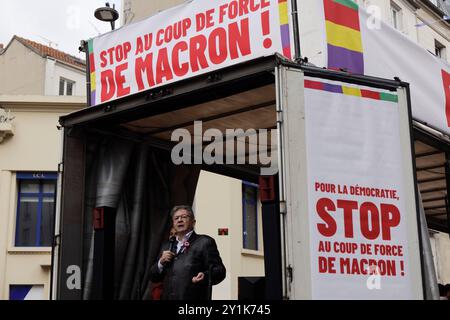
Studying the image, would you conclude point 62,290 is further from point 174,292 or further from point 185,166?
point 185,166

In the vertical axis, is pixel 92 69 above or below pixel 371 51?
above

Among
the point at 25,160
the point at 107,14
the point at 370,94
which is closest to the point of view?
the point at 370,94

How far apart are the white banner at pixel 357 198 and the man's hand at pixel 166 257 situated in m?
1.89

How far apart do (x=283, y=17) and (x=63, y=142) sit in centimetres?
266

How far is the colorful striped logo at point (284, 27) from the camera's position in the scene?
5.32 metres

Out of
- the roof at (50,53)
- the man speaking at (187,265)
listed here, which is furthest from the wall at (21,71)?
the man speaking at (187,265)

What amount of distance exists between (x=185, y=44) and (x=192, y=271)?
217 centimetres

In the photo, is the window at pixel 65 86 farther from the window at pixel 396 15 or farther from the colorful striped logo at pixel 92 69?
the colorful striped logo at pixel 92 69

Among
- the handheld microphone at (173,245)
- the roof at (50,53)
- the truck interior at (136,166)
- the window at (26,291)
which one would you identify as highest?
the roof at (50,53)

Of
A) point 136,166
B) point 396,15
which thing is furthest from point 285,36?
point 396,15

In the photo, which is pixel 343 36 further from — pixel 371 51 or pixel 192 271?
pixel 192 271

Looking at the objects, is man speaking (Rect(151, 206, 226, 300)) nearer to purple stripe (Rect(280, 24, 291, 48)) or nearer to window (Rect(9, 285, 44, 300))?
A: purple stripe (Rect(280, 24, 291, 48))

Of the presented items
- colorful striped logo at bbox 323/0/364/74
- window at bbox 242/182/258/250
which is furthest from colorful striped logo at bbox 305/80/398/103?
window at bbox 242/182/258/250

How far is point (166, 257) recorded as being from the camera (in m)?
5.94
